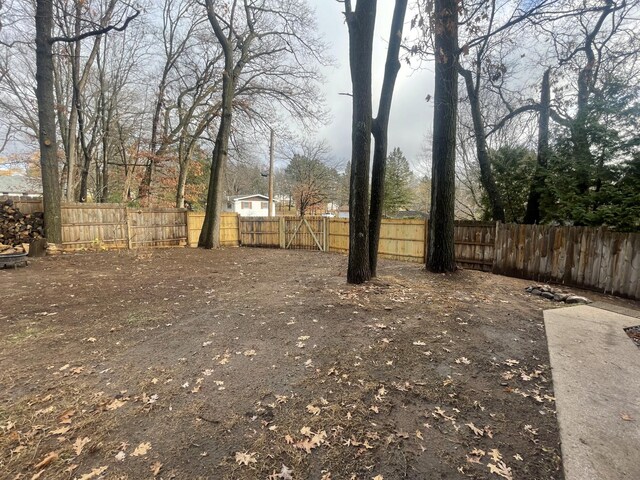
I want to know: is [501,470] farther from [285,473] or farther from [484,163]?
[484,163]

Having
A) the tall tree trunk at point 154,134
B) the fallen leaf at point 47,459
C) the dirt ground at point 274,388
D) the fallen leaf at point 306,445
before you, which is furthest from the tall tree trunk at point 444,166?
the tall tree trunk at point 154,134

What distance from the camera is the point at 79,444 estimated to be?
6.26 feet

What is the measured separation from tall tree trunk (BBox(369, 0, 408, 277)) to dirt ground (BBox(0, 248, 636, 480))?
165 centimetres

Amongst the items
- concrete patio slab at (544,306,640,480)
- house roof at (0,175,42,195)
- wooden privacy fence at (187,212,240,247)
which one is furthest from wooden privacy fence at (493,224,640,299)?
house roof at (0,175,42,195)

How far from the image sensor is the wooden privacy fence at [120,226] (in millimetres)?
10578

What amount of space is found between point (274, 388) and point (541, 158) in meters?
9.89

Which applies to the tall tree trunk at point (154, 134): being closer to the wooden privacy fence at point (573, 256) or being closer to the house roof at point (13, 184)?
the wooden privacy fence at point (573, 256)

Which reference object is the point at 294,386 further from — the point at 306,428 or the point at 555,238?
the point at 555,238

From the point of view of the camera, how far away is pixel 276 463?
70.6 inches

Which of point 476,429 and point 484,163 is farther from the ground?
point 484,163

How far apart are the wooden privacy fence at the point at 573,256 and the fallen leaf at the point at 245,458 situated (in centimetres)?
741

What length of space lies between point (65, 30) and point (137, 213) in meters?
8.24

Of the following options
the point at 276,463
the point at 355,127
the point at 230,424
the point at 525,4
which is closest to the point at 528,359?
the point at 276,463

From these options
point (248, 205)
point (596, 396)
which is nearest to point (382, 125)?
point (596, 396)
